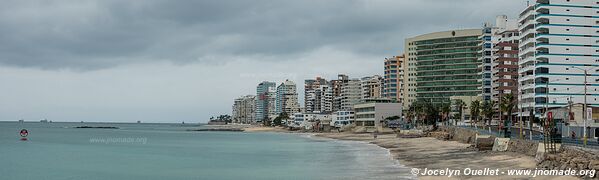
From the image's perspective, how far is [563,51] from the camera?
132m

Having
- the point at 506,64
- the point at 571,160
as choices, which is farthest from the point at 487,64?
the point at 571,160

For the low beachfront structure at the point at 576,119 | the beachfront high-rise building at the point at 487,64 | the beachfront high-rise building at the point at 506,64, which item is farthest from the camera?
the beachfront high-rise building at the point at 487,64

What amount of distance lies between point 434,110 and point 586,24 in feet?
150

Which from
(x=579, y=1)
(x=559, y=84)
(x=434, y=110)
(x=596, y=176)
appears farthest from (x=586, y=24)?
(x=596, y=176)

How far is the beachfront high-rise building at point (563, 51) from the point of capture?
131 m

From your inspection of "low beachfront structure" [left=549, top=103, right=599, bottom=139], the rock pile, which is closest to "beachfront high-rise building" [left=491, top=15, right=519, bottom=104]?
"low beachfront structure" [left=549, top=103, right=599, bottom=139]

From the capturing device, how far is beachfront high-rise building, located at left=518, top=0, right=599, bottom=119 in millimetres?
130875

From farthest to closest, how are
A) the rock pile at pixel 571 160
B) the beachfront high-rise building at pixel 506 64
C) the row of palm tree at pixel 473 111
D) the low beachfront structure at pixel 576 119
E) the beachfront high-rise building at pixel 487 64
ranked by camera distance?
the beachfront high-rise building at pixel 487 64 < the beachfront high-rise building at pixel 506 64 < the row of palm tree at pixel 473 111 < the low beachfront structure at pixel 576 119 < the rock pile at pixel 571 160

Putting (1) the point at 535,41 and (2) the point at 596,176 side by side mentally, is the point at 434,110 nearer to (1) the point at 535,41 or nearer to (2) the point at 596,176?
(1) the point at 535,41

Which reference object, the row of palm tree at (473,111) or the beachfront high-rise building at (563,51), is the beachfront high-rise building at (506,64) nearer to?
the row of palm tree at (473,111)

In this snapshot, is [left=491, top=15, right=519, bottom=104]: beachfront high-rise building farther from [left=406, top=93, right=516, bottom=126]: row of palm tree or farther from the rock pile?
the rock pile

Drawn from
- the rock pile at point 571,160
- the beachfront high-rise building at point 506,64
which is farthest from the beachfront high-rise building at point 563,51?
the rock pile at point 571,160

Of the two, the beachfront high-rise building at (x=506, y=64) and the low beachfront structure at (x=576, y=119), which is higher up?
the beachfront high-rise building at (x=506, y=64)

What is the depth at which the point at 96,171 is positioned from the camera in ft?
200
